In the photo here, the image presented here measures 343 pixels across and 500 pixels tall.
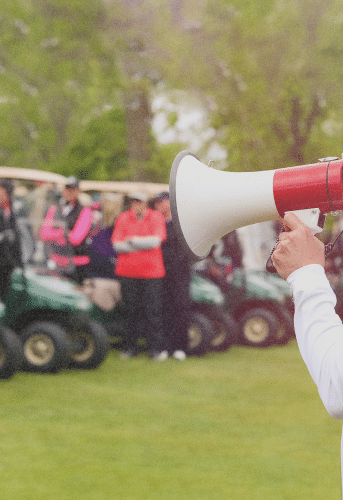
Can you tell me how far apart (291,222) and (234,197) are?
0.94 feet

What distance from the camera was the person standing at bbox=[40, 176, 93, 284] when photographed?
751 centimetres

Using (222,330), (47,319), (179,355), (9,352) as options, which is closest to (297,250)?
(9,352)

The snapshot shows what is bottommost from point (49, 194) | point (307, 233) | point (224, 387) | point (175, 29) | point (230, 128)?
point (224, 387)

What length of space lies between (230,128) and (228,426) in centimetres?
1512

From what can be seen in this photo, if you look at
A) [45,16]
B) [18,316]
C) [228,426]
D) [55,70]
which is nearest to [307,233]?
[228,426]

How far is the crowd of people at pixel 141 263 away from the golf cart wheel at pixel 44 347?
79cm

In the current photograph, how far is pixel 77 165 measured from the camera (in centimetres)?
3083

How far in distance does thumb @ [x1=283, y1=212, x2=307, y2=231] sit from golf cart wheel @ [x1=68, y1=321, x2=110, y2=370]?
5.38 m

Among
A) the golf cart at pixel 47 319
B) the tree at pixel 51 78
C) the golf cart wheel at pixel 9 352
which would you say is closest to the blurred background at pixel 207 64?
the tree at pixel 51 78

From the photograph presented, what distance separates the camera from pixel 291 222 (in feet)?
6.16

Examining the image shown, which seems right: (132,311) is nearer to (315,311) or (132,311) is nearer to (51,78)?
(315,311)

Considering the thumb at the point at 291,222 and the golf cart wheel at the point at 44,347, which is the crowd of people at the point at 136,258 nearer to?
the golf cart wheel at the point at 44,347

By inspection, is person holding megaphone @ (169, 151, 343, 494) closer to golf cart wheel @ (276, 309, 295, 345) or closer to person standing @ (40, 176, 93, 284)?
person standing @ (40, 176, 93, 284)

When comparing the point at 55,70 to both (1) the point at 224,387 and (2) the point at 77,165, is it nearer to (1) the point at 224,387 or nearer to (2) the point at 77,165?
(2) the point at 77,165
